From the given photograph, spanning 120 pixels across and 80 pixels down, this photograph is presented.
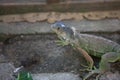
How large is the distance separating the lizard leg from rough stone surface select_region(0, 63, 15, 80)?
553mm

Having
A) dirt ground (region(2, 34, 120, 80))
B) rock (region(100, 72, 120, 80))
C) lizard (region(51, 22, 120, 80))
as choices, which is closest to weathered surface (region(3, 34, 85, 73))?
dirt ground (region(2, 34, 120, 80))

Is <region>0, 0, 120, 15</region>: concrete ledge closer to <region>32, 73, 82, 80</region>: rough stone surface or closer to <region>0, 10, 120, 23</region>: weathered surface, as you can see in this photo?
<region>0, 10, 120, 23</region>: weathered surface

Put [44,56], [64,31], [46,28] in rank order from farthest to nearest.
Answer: [46,28], [44,56], [64,31]

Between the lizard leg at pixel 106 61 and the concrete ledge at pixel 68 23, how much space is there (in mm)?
556

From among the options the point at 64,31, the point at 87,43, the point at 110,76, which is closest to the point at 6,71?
the point at 64,31

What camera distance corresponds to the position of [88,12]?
10.9ft

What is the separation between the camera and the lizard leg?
8.57 ft

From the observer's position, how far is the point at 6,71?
269 cm

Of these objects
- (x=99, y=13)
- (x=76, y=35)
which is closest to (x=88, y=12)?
(x=99, y=13)

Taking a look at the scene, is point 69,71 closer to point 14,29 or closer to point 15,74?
point 15,74

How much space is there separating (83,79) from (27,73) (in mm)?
405

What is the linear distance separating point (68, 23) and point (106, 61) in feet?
2.49

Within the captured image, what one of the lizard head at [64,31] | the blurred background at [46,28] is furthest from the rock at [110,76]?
the lizard head at [64,31]

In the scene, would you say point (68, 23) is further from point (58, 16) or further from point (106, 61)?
point (106, 61)
